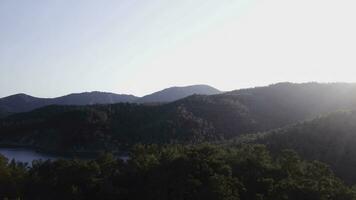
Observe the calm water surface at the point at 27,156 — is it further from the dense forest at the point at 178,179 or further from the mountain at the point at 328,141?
the dense forest at the point at 178,179

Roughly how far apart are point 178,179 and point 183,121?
444 feet

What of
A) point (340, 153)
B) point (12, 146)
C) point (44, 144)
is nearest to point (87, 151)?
point (44, 144)

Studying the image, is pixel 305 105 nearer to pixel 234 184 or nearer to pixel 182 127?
pixel 182 127

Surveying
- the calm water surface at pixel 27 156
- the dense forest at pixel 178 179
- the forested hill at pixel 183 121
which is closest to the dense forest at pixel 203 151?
the dense forest at pixel 178 179

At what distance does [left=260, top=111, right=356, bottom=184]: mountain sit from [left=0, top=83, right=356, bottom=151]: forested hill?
63655 millimetres

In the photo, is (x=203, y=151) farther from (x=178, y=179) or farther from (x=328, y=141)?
(x=328, y=141)

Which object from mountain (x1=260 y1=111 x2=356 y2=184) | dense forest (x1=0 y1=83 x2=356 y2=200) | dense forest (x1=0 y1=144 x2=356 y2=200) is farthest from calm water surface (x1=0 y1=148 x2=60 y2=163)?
dense forest (x1=0 y1=144 x2=356 y2=200)

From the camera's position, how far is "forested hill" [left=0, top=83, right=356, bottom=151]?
550 ft

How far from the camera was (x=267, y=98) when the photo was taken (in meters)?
199

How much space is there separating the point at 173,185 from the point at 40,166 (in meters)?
15.5

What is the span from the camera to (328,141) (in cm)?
8675

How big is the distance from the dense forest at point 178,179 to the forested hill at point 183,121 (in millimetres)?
114692

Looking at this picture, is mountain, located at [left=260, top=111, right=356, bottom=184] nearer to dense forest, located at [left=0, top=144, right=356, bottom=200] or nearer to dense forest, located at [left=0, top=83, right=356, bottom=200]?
dense forest, located at [left=0, top=83, right=356, bottom=200]

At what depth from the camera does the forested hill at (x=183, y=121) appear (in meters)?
168
